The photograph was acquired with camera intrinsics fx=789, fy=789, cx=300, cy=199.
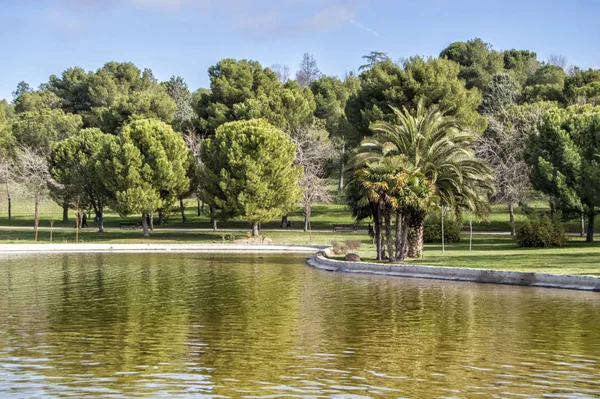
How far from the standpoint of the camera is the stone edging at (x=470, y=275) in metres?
26.2

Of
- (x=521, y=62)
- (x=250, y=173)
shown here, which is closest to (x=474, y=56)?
(x=521, y=62)

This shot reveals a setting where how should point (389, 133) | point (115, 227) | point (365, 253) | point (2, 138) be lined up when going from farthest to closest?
1. point (2, 138)
2. point (115, 227)
3. point (365, 253)
4. point (389, 133)

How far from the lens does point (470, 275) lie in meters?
29.6

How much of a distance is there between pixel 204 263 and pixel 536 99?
53763 millimetres

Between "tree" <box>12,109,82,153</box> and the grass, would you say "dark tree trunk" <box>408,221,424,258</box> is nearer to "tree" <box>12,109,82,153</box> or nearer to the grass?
the grass

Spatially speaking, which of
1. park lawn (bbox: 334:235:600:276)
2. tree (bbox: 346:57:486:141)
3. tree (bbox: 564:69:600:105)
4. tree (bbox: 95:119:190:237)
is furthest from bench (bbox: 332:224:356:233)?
tree (bbox: 564:69:600:105)

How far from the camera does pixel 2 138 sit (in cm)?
9250

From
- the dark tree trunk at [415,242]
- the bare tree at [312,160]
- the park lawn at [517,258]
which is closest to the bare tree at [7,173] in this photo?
the bare tree at [312,160]

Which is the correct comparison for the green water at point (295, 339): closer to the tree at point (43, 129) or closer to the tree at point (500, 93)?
the tree at point (500, 93)

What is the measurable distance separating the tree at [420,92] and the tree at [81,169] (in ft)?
76.1

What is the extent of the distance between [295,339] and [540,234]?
31444 mm

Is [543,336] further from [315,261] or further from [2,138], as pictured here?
[2,138]

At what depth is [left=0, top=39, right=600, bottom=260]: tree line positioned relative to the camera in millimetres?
38812

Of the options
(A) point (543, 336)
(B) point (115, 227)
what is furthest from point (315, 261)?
(B) point (115, 227)
